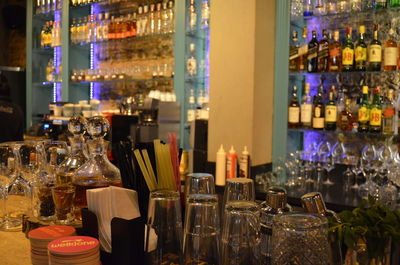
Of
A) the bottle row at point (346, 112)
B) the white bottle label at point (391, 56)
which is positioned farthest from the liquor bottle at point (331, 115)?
the white bottle label at point (391, 56)

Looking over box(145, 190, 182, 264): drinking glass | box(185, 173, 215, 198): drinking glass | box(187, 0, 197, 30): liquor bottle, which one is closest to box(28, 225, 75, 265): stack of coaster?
box(145, 190, 182, 264): drinking glass

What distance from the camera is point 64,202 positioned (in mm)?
1334

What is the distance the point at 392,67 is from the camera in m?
3.10

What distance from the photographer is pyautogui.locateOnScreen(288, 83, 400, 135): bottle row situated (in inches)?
123

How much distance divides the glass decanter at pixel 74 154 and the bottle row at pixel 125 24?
3.04 meters

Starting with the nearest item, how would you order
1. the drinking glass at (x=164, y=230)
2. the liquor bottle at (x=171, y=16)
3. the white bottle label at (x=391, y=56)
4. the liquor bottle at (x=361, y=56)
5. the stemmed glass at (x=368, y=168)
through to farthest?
the drinking glass at (x=164, y=230) < the stemmed glass at (x=368, y=168) < the white bottle label at (x=391, y=56) < the liquor bottle at (x=361, y=56) < the liquor bottle at (x=171, y=16)

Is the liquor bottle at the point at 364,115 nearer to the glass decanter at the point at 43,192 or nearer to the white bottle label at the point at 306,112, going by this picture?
the white bottle label at the point at 306,112

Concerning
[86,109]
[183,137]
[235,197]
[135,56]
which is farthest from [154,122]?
[235,197]

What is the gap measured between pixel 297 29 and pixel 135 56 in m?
2.19

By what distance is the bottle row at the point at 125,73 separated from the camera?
4430 mm

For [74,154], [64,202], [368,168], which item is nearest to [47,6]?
[368,168]

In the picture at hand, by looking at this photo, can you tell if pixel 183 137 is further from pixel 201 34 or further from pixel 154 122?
pixel 201 34

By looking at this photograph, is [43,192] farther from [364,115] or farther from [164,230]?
[364,115]

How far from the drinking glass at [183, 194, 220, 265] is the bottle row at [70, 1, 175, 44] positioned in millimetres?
3554
